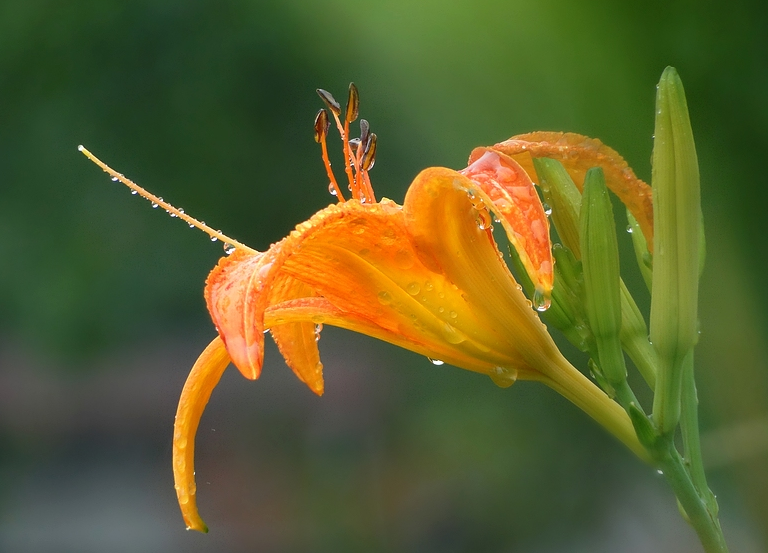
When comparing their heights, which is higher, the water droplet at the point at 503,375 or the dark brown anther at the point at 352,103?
the dark brown anther at the point at 352,103

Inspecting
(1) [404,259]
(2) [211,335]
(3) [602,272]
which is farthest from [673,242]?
(2) [211,335]

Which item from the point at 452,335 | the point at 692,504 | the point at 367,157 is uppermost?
the point at 367,157

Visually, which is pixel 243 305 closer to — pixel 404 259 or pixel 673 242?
pixel 404 259

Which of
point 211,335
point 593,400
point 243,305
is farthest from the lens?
point 211,335

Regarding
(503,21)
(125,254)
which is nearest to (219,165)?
(125,254)

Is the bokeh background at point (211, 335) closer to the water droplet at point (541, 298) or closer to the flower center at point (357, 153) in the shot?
the flower center at point (357, 153)

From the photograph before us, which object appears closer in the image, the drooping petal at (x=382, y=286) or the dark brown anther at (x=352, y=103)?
the drooping petal at (x=382, y=286)

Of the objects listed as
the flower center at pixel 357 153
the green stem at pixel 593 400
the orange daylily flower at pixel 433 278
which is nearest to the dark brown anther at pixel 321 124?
the flower center at pixel 357 153

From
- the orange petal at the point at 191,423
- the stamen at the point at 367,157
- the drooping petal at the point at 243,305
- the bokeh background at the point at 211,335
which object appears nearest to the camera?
the drooping petal at the point at 243,305
